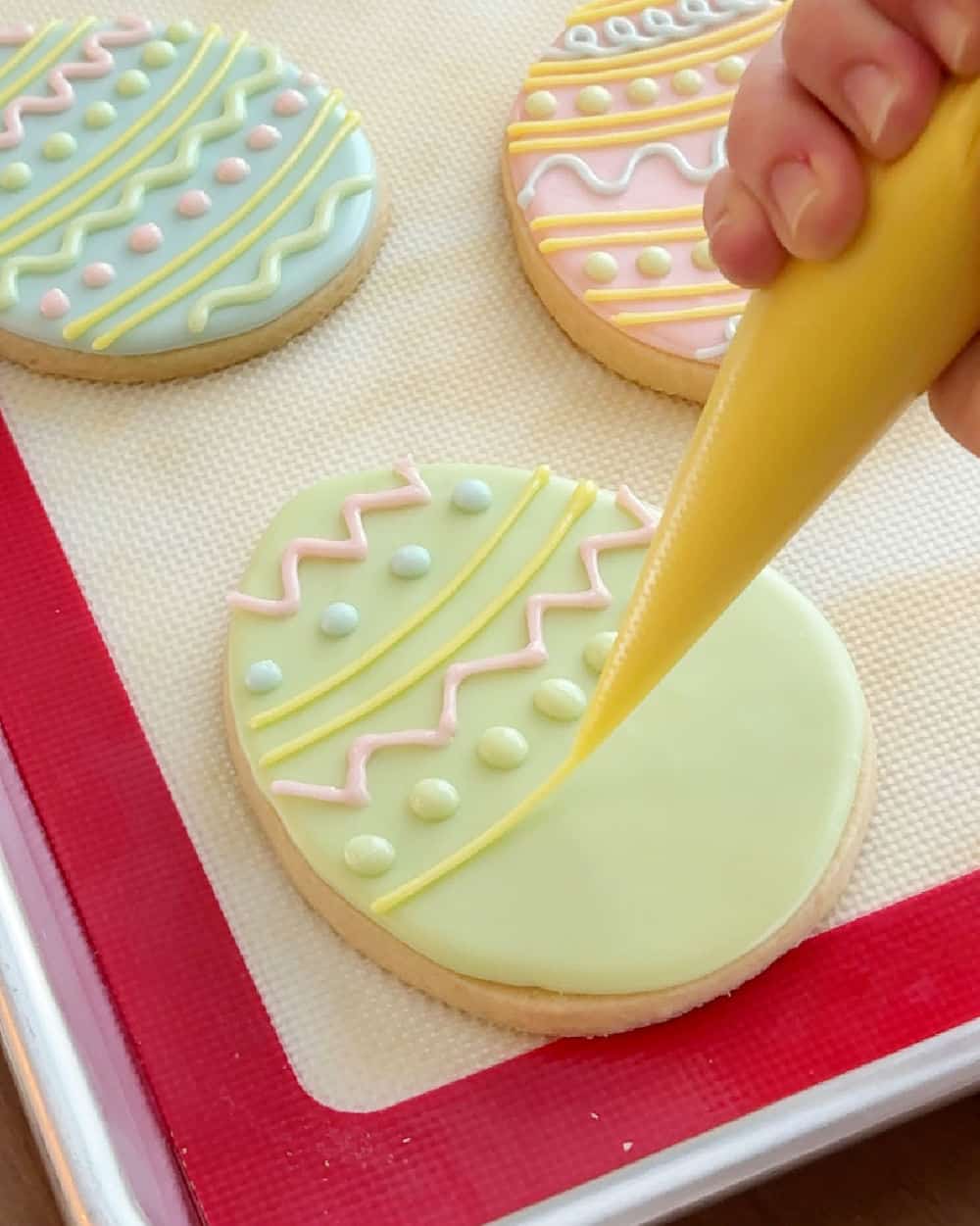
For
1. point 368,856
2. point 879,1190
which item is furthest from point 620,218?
point 879,1190

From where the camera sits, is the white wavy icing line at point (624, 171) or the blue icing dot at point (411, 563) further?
the white wavy icing line at point (624, 171)

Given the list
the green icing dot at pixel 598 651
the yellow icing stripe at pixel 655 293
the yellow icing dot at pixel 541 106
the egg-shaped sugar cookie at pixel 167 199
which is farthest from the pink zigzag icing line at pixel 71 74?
the green icing dot at pixel 598 651

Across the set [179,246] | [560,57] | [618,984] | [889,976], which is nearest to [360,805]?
[618,984]

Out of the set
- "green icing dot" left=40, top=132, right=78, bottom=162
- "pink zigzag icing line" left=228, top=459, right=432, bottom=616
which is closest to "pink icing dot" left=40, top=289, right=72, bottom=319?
"green icing dot" left=40, top=132, right=78, bottom=162

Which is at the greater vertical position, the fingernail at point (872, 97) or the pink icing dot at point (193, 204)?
the fingernail at point (872, 97)

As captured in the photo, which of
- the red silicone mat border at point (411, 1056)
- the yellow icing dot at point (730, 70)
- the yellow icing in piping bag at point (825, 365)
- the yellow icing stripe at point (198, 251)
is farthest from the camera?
the yellow icing dot at point (730, 70)

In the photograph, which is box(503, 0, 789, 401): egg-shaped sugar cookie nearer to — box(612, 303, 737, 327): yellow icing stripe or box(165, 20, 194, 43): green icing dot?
box(612, 303, 737, 327): yellow icing stripe

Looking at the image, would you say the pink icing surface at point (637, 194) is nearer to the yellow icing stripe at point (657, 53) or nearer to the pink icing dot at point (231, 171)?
the yellow icing stripe at point (657, 53)
